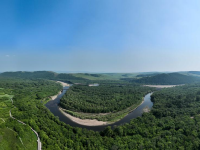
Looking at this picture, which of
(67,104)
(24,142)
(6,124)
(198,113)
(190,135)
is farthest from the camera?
(67,104)

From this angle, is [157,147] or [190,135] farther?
[190,135]

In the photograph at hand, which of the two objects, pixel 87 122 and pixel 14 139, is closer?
pixel 14 139

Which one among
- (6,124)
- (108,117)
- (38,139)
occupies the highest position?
(6,124)

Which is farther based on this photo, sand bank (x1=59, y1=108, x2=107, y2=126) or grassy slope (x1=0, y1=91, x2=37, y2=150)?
sand bank (x1=59, y1=108, x2=107, y2=126)

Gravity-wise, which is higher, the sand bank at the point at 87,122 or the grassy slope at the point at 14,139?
the grassy slope at the point at 14,139

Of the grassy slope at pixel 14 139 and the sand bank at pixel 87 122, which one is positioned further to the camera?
the sand bank at pixel 87 122

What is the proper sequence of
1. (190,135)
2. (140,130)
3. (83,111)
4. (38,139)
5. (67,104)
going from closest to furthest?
(38,139)
(190,135)
(140,130)
(83,111)
(67,104)

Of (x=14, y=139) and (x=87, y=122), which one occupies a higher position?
(x=14, y=139)

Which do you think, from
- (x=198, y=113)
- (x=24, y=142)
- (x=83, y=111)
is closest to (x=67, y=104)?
(x=83, y=111)

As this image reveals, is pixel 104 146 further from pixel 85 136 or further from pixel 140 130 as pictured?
pixel 140 130

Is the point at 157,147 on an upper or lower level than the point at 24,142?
lower

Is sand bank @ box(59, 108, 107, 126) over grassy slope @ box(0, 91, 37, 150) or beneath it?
beneath
